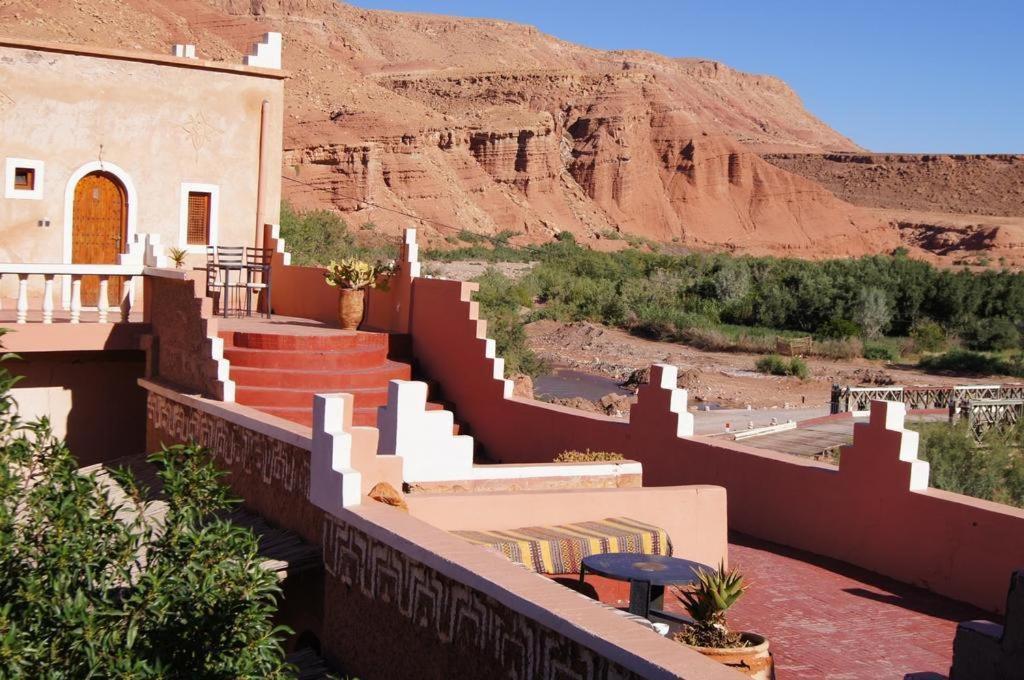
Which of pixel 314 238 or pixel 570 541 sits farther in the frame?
pixel 314 238

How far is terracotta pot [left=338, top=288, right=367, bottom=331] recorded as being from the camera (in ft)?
46.4

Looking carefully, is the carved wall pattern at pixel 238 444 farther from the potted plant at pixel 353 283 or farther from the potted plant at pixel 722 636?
the potted plant at pixel 722 636

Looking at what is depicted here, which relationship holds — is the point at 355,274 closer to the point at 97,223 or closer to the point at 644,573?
the point at 97,223

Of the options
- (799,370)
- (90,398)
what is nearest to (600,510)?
(90,398)

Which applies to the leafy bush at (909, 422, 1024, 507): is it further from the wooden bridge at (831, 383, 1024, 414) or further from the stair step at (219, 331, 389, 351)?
the stair step at (219, 331, 389, 351)

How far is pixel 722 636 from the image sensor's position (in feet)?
21.6

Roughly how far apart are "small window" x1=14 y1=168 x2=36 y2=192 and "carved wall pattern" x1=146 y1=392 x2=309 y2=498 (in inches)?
163

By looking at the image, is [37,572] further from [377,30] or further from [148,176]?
[377,30]

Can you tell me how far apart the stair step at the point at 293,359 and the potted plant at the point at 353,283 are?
1.01 metres

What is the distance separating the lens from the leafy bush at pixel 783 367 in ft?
112

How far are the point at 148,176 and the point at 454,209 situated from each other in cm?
5011

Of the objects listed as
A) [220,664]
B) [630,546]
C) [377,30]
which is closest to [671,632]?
[630,546]

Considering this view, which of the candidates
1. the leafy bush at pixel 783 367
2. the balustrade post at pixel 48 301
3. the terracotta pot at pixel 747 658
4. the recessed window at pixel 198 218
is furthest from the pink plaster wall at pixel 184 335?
the leafy bush at pixel 783 367

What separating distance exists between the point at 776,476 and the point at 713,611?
449 centimetres
